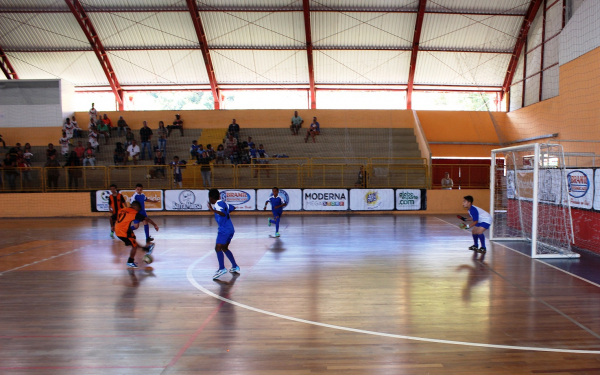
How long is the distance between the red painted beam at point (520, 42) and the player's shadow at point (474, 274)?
2153 centimetres

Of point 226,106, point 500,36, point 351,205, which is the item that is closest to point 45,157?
point 226,106

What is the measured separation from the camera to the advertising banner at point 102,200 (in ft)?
69.3

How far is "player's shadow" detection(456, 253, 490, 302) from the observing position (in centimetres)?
722

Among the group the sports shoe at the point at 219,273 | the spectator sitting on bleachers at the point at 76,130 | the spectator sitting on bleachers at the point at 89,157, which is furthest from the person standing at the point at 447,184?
the spectator sitting on bleachers at the point at 76,130

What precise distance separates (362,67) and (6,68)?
25.6 m

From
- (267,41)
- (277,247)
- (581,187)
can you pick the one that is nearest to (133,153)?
(267,41)

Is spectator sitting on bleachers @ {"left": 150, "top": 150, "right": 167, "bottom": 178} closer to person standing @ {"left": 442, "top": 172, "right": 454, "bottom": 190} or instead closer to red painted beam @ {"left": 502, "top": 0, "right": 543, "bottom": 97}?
person standing @ {"left": 442, "top": 172, "right": 454, "bottom": 190}

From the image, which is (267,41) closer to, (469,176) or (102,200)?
(102,200)

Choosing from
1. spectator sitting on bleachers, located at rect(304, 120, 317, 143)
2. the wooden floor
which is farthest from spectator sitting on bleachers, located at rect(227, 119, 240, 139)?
the wooden floor

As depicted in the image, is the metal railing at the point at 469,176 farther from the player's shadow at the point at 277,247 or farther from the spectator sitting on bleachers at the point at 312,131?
the player's shadow at the point at 277,247

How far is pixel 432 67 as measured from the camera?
28.0 m

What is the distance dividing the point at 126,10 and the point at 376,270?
25086mm

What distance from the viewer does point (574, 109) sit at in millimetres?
19641

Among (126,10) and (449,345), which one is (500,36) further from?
(449,345)
